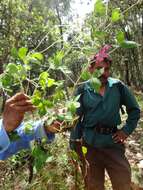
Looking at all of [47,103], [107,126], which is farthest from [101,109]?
[47,103]

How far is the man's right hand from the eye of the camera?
208 cm

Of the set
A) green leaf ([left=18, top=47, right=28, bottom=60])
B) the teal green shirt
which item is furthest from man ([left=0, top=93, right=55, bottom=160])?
the teal green shirt

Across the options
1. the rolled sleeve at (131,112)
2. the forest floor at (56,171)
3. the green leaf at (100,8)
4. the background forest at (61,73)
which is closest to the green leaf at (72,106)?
the background forest at (61,73)

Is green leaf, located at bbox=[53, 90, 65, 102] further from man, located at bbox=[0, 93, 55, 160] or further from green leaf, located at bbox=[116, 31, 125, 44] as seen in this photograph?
green leaf, located at bbox=[116, 31, 125, 44]

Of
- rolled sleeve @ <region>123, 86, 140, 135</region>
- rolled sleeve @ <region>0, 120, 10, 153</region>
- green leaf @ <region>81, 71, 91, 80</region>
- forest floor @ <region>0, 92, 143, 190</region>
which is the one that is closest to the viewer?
green leaf @ <region>81, 71, 91, 80</region>

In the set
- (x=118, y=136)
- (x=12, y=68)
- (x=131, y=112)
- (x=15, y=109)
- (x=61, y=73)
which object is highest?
(x=12, y=68)

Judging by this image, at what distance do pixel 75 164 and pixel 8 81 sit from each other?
2.05 feet

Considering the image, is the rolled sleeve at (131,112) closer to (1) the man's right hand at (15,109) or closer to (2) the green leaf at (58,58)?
(1) the man's right hand at (15,109)

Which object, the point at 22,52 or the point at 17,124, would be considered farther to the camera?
the point at 17,124

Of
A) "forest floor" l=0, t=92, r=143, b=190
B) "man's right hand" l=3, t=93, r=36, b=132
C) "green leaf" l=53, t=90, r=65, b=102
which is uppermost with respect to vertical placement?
"green leaf" l=53, t=90, r=65, b=102

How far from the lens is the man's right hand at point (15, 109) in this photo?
208cm

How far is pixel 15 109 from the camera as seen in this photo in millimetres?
2135

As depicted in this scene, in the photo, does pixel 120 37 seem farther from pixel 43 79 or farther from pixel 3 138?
pixel 3 138

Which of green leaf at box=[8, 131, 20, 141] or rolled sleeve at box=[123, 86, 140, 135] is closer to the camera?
green leaf at box=[8, 131, 20, 141]
